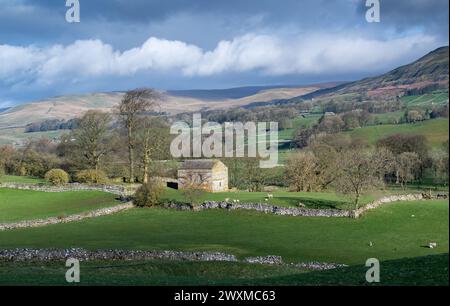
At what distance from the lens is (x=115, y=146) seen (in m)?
75.4

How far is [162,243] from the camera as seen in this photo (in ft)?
121

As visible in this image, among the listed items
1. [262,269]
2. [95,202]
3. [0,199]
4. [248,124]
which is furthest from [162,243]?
[248,124]

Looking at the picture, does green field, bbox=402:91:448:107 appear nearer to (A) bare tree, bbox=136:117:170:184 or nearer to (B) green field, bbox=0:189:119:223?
(A) bare tree, bbox=136:117:170:184

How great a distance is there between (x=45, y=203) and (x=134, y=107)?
55.8 ft

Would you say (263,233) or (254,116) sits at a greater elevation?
(254,116)

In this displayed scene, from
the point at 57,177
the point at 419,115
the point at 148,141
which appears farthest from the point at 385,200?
the point at 419,115

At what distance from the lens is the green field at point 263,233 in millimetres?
35062

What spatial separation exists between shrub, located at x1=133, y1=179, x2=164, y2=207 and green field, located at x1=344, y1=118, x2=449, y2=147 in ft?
227

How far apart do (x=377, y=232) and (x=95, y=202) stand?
30.5 metres

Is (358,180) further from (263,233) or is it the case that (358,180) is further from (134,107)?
(134,107)

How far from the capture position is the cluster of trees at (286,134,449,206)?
48375mm

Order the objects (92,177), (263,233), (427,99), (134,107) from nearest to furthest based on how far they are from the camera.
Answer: (263,233) → (134,107) → (92,177) → (427,99)

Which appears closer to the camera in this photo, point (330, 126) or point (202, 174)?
point (202, 174)
